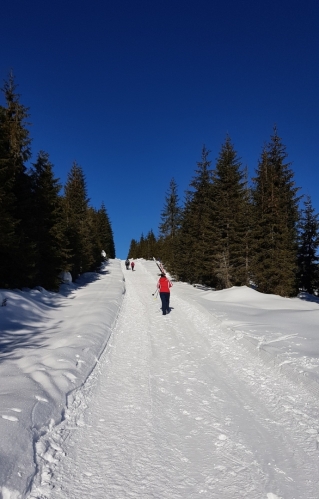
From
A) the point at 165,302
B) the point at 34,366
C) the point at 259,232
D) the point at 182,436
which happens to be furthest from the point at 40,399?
the point at 259,232

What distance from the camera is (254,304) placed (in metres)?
16.5

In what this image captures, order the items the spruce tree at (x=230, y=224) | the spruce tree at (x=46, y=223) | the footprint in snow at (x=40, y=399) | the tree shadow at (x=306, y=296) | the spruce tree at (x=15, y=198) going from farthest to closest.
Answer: the tree shadow at (x=306, y=296) < the spruce tree at (x=230, y=224) < the spruce tree at (x=46, y=223) < the spruce tree at (x=15, y=198) < the footprint in snow at (x=40, y=399)

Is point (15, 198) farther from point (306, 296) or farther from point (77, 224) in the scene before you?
point (306, 296)

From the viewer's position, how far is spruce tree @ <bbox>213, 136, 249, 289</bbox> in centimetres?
2263

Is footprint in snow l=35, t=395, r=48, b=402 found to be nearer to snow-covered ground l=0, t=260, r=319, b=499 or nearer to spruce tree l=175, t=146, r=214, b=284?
snow-covered ground l=0, t=260, r=319, b=499

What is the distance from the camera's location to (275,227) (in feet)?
68.5

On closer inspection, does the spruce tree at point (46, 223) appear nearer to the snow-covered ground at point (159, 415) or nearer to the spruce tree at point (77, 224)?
the spruce tree at point (77, 224)

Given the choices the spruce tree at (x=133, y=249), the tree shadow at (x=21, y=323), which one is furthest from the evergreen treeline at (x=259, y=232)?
the spruce tree at (x=133, y=249)

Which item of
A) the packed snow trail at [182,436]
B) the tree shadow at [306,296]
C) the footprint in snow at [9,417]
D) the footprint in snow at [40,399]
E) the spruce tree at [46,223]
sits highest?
the spruce tree at [46,223]

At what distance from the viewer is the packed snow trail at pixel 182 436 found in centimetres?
293

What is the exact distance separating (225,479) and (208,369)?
11.1 feet

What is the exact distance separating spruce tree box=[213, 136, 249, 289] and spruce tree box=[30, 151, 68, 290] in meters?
11.8

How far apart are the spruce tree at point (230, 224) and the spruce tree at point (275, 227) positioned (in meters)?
0.96

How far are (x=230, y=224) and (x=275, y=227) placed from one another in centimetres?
356
